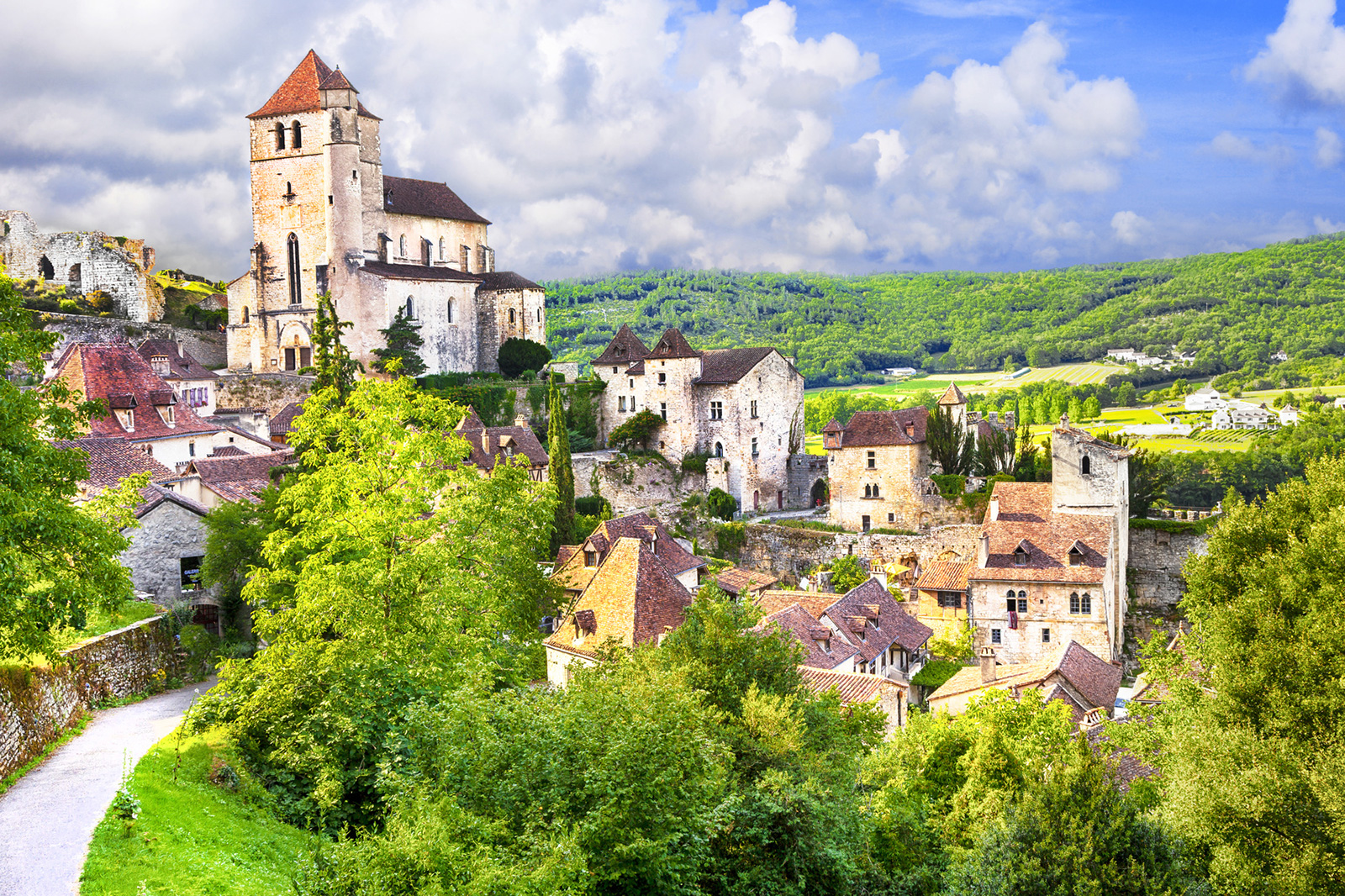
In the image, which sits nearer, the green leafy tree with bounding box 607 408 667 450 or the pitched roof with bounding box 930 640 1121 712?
the pitched roof with bounding box 930 640 1121 712

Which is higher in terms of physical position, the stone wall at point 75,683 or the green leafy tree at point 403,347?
the green leafy tree at point 403,347

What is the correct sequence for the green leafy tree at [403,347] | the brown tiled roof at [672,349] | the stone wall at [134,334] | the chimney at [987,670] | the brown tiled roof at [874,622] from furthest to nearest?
the stone wall at [134,334] < the brown tiled roof at [672,349] < the green leafy tree at [403,347] < the brown tiled roof at [874,622] < the chimney at [987,670]

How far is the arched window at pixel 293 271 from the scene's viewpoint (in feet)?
226

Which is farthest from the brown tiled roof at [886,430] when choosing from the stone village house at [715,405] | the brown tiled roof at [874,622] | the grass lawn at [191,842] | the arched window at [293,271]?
the grass lawn at [191,842]

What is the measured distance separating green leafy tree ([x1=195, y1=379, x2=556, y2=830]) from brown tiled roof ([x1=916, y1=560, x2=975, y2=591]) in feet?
78.6

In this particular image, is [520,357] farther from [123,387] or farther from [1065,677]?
[1065,677]

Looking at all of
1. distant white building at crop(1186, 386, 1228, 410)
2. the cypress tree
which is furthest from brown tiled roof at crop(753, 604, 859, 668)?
distant white building at crop(1186, 386, 1228, 410)

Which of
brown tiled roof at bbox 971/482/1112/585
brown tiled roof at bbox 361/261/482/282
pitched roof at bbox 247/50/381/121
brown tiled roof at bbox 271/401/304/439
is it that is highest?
pitched roof at bbox 247/50/381/121

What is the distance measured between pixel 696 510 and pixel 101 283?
48.9m

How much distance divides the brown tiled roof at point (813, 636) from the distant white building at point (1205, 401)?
268 feet

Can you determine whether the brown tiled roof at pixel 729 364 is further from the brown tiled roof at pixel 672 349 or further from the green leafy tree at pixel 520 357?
the green leafy tree at pixel 520 357

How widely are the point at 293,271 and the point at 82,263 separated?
2232 centimetres

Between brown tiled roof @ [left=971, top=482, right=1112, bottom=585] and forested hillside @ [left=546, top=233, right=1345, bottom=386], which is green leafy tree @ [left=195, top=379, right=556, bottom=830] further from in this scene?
forested hillside @ [left=546, top=233, right=1345, bottom=386]

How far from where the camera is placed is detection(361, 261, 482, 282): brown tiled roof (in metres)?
67.3
